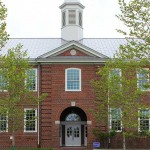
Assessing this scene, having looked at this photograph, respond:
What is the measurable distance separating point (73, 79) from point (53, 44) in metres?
6.91

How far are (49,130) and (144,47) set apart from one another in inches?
742

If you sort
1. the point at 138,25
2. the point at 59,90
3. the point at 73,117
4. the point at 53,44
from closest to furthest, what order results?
the point at 138,25 < the point at 59,90 < the point at 73,117 < the point at 53,44

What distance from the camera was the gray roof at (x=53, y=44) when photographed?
4497 cm

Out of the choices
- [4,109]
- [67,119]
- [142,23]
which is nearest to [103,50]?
[67,119]

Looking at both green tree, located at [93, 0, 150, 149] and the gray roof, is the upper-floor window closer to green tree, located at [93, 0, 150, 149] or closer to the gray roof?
the gray roof

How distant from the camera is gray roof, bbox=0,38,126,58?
44969 mm

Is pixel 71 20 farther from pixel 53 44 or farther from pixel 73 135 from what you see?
pixel 73 135

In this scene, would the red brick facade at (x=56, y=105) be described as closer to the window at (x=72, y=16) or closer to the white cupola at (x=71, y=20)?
the white cupola at (x=71, y=20)

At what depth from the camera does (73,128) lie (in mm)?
44531

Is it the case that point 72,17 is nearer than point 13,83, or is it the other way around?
point 13,83

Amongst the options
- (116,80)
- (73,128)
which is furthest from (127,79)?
(73,128)

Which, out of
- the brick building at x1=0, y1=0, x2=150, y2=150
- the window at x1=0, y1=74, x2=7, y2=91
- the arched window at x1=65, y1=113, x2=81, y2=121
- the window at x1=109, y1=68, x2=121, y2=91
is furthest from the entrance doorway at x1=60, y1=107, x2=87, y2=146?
the window at x1=0, y1=74, x2=7, y2=91

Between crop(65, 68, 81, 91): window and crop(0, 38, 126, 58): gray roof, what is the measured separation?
3742mm

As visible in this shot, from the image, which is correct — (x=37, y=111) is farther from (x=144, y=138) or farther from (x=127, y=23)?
(x=127, y=23)
